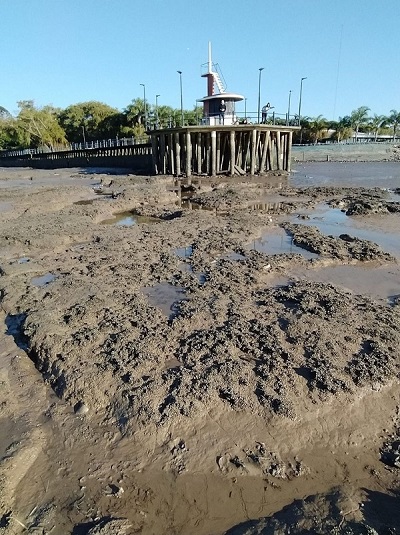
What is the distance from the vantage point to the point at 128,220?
12977mm

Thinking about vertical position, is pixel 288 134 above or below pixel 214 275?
above

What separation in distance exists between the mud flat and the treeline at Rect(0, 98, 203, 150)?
180ft

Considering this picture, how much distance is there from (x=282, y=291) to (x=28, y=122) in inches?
2698

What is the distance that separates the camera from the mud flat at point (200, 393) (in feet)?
9.09

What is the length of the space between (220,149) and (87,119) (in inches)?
1809

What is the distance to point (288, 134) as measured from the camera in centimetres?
2842

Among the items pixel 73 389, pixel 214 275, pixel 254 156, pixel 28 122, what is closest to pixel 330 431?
pixel 73 389

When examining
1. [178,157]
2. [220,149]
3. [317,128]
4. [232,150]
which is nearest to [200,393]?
[232,150]

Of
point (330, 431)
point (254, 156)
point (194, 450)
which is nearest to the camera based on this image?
point (194, 450)

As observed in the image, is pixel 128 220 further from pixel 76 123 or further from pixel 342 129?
pixel 342 129

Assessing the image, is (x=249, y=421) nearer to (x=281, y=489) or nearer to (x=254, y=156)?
(x=281, y=489)

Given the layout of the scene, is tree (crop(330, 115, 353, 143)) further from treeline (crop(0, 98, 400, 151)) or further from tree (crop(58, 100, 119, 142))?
tree (crop(58, 100, 119, 142))

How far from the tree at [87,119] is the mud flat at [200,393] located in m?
60.9

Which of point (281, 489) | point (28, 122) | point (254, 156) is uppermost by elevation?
point (28, 122)
